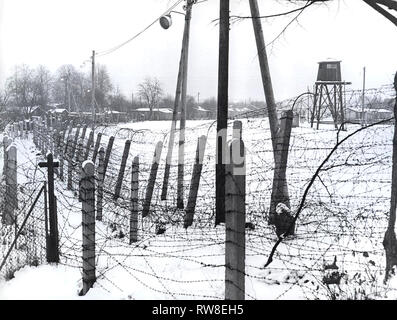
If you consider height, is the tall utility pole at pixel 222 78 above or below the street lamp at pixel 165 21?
below

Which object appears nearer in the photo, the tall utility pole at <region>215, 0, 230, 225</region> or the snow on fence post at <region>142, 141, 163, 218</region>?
the tall utility pole at <region>215, 0, 230, 225</region>

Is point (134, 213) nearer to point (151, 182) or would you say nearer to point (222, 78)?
point (151, 182)

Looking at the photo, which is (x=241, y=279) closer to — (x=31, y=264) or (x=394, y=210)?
(x=394, y=210)

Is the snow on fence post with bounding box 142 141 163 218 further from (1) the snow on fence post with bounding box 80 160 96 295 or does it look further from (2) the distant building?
(2) the distant building

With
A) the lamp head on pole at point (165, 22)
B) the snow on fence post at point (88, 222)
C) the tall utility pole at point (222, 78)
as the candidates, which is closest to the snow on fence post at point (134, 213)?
the tall utility pole at point (222, 78)

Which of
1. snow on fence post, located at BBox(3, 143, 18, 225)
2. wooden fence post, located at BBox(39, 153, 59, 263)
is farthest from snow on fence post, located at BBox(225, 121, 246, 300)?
snow on fence post, located at BBox(3, 143, 18, 225)

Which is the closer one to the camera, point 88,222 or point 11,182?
point 88,222

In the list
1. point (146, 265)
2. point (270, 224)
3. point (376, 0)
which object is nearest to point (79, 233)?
point (146, 265)

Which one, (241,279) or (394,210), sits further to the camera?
(394,210)

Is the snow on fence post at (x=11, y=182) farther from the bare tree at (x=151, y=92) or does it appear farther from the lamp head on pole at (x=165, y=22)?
the bare tree at (x=151, y=92)

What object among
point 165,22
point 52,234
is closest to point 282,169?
point 52,234

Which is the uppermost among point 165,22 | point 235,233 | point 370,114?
point 165,22

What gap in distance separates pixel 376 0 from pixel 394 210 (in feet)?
6.93
